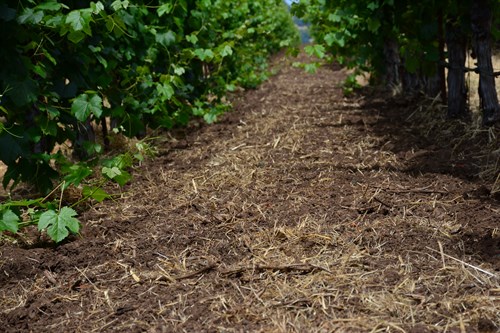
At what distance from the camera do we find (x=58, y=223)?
9.57 ft

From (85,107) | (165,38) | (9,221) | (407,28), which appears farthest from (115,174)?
(407,28)

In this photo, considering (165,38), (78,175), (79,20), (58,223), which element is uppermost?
(79,20)

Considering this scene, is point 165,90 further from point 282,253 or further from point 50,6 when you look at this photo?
point 282,253

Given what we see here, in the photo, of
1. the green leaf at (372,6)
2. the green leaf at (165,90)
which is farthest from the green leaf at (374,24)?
the green leaf at (165,90)

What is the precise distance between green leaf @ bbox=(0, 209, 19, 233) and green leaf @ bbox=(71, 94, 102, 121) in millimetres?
790

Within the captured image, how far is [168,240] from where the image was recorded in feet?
9.91

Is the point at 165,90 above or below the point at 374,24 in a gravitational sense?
below

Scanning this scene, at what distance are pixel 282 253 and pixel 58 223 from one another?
1132 mm

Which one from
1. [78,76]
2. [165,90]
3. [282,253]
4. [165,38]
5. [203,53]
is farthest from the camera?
[203,53]

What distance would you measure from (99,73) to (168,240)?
1848 mm

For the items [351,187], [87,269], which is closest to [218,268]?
[87,269]

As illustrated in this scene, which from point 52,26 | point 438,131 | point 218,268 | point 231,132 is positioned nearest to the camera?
point 218,268

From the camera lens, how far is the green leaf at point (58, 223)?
9.46 feet

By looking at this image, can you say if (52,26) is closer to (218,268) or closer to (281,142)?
(218,268)
